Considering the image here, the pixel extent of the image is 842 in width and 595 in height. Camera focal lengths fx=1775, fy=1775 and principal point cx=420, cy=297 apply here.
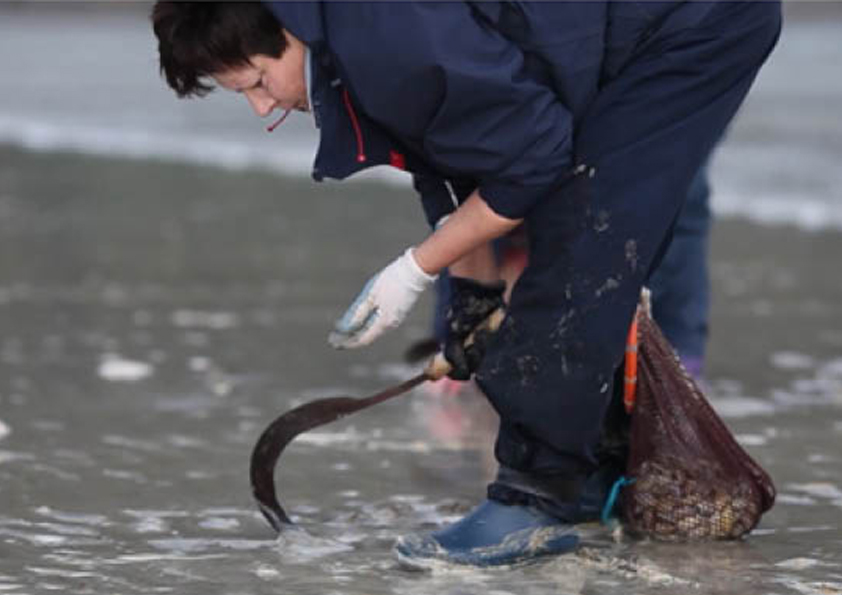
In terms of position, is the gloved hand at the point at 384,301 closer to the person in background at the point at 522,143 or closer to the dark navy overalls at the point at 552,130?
the person in background at the point at 522,143

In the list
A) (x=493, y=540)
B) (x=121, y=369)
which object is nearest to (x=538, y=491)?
(x=493, y=540)

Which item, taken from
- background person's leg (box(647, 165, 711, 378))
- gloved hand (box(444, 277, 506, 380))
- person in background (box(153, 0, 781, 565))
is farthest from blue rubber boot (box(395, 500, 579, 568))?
background person's leg (box(647, 165, 711, 378))

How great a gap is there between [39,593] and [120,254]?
14.7 feet

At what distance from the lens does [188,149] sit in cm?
1313

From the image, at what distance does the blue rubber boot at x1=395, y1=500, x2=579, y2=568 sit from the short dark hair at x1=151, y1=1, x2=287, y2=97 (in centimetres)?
92

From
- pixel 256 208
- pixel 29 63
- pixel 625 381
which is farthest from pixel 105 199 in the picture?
pixel 29 63

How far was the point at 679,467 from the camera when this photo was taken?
3430mm

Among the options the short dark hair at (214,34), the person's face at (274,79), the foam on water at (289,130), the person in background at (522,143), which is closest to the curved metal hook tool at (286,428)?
the person in background at (522,143)

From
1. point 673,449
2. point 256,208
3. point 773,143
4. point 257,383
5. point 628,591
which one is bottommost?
point 628,591

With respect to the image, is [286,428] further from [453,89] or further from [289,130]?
[289,130]

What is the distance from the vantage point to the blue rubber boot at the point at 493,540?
3195 mm

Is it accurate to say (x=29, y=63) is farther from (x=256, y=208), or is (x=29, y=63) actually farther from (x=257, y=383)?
(x=257, y=383)

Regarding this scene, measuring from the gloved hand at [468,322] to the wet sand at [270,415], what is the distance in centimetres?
37

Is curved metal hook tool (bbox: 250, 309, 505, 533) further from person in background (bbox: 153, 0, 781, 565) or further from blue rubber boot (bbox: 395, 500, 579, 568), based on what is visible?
blue rubber boot (bbox: 395, 500, 579, 568)
